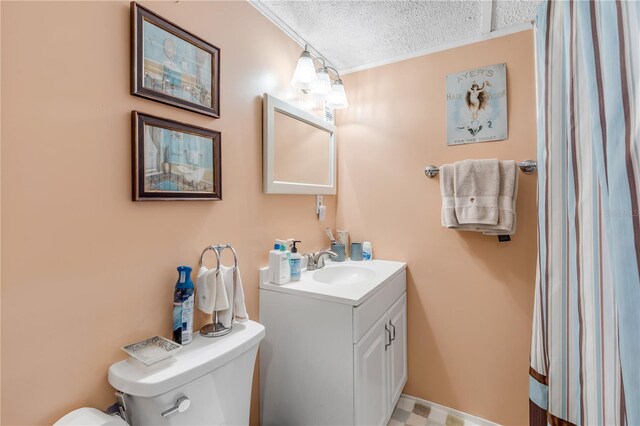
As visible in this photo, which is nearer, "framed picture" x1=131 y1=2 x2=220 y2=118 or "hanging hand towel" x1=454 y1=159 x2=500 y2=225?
"framed picture" x1=131 y1=2 x2=220 y2=118

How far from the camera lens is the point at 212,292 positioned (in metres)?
1.04

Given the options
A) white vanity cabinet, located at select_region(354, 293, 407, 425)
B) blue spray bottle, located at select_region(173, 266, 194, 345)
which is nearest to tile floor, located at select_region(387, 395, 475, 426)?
white vanity cabinet, located at select_region(354, 293, 407, 425)

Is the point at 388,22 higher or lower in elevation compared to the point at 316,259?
higher

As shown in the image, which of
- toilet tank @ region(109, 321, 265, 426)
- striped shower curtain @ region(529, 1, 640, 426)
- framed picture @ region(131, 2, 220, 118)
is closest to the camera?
striped shower curtain @ region(529, 1, 640, 426)

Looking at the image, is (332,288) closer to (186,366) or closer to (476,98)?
(186,366)

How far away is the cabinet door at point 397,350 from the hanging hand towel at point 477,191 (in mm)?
630

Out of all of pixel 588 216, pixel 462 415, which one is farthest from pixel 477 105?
pixel 462 415

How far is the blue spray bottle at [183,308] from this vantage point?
965 mm

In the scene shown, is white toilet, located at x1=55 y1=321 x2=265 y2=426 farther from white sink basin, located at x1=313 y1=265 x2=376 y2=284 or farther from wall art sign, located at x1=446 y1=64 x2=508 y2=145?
wall art sign, located at x1=446 y1=64 x2=508 y2=145

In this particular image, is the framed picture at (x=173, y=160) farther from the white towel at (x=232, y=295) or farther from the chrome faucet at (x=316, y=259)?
the chrome faucet at (x=316, y=259)

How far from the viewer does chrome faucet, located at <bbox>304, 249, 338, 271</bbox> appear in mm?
1670

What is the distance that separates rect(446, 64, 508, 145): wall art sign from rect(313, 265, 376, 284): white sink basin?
3.05 feet

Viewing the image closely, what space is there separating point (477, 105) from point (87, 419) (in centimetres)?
208

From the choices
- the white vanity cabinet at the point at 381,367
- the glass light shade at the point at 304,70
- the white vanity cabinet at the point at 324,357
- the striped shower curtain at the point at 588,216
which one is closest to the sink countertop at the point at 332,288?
the white vanity cabinet at the point at 324,357
